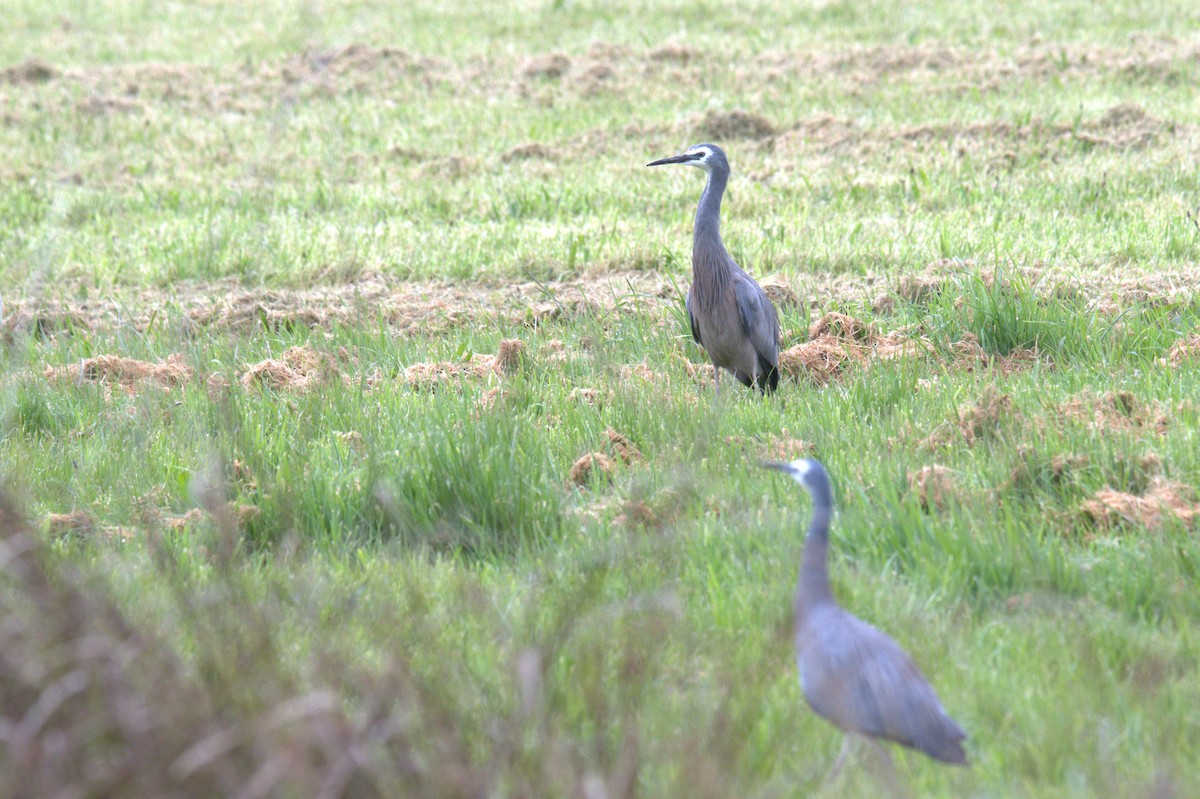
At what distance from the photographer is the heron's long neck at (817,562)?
318 cm

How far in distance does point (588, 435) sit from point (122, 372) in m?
2.76

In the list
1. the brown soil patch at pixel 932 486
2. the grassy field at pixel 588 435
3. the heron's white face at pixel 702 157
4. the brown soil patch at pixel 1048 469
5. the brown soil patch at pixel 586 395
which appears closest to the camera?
the grassy field at pixel 588 435

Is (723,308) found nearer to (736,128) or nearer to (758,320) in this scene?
(758,320)

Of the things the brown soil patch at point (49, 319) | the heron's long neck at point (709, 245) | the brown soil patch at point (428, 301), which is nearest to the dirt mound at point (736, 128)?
the brown soil patch at point (428, 301)

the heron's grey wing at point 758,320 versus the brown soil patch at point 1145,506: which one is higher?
the brown soil patch at point 1145,506

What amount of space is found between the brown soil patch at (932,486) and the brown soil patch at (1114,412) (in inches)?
26.6

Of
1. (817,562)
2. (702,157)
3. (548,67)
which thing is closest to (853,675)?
(817,562)

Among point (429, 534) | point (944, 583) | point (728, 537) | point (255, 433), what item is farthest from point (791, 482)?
point (255, 433)

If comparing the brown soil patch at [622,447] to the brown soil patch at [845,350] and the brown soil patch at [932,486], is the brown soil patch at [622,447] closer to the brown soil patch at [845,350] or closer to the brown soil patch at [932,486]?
the brown soil patch at [932,486]

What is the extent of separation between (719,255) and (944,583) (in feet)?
10.7

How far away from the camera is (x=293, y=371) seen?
6.35 metres

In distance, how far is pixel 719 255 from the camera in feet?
22.0

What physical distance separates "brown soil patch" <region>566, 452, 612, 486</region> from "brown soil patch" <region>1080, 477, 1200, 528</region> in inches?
67.1

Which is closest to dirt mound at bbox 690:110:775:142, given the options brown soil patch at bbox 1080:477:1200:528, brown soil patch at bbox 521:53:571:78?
brown soil patch at bbox 521:53:571:78
